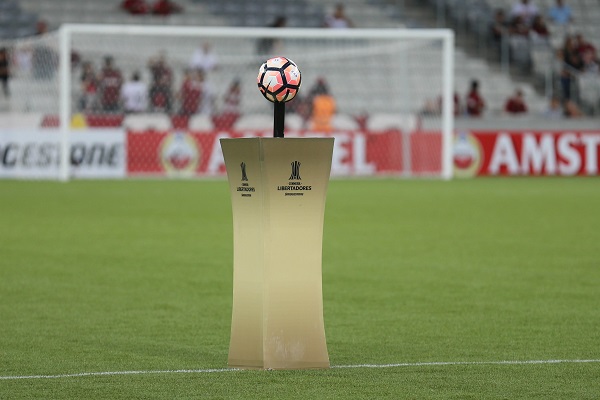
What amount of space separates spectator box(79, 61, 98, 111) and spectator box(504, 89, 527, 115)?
375 inches

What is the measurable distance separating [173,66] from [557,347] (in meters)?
22.1

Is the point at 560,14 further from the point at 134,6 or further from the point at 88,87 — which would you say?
the point at 88,87

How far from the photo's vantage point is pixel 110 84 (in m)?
27.1

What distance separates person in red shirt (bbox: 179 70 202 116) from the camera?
27.3m

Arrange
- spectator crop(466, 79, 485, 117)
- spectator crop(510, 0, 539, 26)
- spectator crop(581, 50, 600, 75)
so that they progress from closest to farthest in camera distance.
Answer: spectator crop(466, 79, 485, 117) → spectator crop(581, 50, 600, 75) → spectator crop(510, 0, 539, 26)

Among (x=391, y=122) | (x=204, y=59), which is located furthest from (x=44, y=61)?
(x=391, y=122)

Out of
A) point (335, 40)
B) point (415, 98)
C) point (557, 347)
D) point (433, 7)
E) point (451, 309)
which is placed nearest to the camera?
point (557, 347)

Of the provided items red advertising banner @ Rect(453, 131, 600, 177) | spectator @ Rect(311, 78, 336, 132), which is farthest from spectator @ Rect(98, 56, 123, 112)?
red advertising banner @ Rect(453, 131, 600, 177)

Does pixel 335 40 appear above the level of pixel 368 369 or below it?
above

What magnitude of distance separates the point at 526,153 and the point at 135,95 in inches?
334

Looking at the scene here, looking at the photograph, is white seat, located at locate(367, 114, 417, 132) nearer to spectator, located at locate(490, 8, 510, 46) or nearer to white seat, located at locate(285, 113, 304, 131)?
white seat, located at locate(285, 113, 304, 131)

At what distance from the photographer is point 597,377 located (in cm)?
606

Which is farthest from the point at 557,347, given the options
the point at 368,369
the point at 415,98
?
the point at 415,98

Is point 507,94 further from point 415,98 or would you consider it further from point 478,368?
point 478,368
